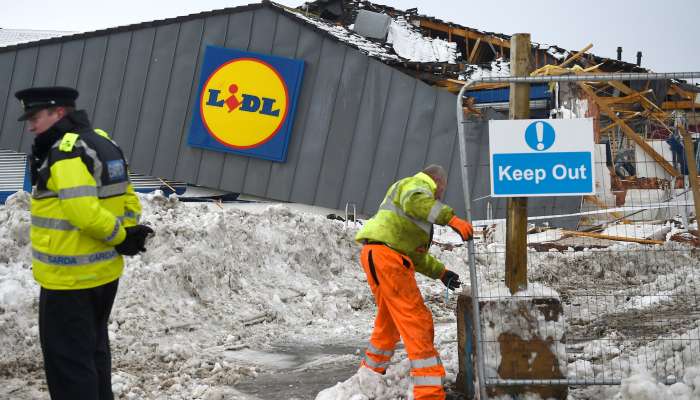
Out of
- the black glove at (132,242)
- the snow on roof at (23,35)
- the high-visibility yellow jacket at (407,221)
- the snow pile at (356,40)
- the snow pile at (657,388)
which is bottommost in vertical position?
the snow pile at (657,388)

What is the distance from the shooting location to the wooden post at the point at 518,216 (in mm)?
5773

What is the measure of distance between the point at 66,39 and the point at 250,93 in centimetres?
470

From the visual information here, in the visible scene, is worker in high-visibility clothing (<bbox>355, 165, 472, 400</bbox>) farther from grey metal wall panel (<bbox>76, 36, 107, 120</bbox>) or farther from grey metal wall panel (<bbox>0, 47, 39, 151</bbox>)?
grey metal wall panel (<bbox>0, 47, 39, 151</bbox>)

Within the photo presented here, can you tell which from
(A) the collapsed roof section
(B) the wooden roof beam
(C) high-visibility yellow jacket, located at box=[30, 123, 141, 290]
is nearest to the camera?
(C) high-visibility yellow jacket, located at box=[30, 123, 141, 290]

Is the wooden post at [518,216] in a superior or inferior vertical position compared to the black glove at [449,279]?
superior

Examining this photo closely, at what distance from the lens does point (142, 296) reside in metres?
9.34

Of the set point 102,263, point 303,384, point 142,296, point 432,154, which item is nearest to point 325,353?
point 303,384

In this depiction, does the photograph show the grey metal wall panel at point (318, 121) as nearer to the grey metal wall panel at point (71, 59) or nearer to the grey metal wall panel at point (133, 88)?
the grey metal wall panel at point (133, 88)

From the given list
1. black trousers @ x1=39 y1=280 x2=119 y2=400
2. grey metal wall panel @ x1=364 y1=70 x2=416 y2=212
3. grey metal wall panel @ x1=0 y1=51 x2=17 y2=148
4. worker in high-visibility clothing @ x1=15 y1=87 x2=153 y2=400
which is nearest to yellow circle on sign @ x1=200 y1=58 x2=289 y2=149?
grey metal wall panel @ x1=364 y1=70 x2=416 y2=212

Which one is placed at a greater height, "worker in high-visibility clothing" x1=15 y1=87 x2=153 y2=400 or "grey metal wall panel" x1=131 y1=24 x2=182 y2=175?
"grey metal wall panel" x1=131 y1=24 x2=182 y2=175

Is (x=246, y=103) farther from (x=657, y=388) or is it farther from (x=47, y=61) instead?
(x=657, y=388)

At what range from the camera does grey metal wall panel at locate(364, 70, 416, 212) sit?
17156mm

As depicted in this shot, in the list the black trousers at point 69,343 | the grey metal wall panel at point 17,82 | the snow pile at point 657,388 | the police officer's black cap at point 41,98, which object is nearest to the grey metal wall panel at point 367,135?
the grey metal wall panel at point 17,82

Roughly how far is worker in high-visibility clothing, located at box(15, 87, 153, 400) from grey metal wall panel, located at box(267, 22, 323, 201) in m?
12.8
